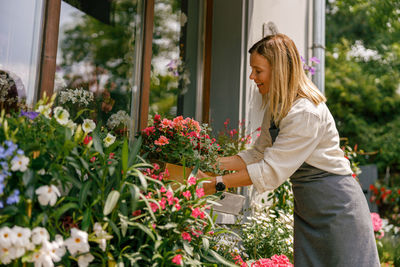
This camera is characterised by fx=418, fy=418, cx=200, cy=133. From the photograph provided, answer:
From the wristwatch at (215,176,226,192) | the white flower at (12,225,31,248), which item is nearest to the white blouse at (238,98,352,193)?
the wristwatch at (215,176,226,192)

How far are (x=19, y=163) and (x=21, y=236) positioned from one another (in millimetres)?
242

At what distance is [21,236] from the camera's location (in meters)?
1.37

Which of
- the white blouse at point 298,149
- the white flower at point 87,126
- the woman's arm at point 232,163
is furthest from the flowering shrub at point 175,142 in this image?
the white flower at point 87,126

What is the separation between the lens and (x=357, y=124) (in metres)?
11.3

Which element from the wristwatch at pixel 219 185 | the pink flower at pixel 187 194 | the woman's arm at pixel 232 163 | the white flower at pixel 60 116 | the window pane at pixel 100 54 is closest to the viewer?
the white flower at pixel 60 116

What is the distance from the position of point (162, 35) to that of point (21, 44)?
1309 mm

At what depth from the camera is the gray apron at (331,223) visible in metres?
2.14

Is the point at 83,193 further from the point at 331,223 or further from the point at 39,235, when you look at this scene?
the point at 331,223

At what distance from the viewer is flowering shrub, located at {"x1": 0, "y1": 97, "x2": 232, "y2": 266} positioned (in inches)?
55.5

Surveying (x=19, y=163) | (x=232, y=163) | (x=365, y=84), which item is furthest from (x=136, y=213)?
(x=365, y=84)

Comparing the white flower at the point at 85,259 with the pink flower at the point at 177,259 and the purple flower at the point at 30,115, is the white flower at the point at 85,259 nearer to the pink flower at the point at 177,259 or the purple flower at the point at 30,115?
the pink flower at the point at 177,259

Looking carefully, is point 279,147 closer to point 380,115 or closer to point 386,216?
point 386,216

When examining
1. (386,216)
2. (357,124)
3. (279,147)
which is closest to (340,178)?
(279,147)

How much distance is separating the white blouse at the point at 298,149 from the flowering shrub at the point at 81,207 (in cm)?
43
